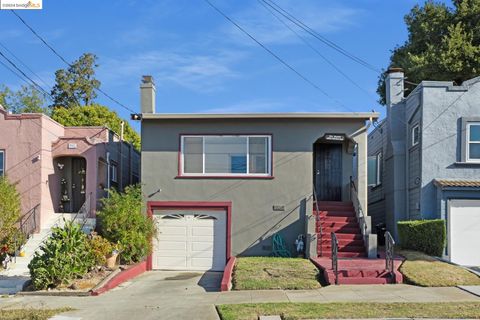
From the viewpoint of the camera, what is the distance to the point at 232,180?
19.5 meters

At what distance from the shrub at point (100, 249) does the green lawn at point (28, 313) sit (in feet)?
14.4

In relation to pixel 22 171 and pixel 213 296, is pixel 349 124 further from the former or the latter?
pixel 22 171

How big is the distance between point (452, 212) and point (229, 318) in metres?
10.4

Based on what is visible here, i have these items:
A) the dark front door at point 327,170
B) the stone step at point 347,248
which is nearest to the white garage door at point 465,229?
the stone step at point 347,248

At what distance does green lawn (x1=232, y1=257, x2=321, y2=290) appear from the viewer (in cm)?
1381

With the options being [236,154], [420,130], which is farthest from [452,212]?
[236,154]

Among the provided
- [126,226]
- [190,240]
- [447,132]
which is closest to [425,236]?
[447,132]

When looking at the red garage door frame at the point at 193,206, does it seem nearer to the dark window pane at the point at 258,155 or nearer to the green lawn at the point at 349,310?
the dark window pane at the point at 258,155

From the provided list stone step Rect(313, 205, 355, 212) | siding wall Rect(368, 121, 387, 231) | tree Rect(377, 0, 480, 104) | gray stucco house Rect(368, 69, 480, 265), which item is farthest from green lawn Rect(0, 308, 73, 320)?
tree Rect(377, 0, 480, 104)

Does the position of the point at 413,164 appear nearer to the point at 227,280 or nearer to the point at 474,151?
the point at 474,151

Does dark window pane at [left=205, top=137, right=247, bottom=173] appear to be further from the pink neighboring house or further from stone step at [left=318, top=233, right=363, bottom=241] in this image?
the pink neighboring house

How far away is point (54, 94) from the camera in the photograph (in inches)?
1686

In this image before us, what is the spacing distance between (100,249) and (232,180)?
511 centimetres

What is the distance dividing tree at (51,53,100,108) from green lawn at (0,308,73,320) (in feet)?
107
